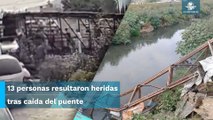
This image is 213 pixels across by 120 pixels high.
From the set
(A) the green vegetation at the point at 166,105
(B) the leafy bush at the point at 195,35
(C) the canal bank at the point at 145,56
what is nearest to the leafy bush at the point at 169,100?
(A) the green vegetation at the point at 166,105

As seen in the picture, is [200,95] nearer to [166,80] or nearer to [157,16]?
[166,80]

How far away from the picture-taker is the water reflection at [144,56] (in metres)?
2.06

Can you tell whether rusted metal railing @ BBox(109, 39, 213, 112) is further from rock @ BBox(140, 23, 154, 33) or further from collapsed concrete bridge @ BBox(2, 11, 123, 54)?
collapsed concrete bridge @ BBox(2, 11, 123, 54)

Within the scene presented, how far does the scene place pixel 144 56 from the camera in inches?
86.4

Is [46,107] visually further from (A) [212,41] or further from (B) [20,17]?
(A) [212,41]

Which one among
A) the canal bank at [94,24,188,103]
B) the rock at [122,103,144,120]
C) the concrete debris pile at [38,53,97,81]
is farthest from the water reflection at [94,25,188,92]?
the concrete debris pile at [38,53,97,81]

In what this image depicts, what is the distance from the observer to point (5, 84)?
141 centimetres

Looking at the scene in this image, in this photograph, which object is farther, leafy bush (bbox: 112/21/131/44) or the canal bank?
the canal bank

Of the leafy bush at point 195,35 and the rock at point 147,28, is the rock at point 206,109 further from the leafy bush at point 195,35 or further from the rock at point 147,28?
the rock at point 147,28

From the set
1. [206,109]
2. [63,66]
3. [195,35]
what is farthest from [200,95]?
[63,66]

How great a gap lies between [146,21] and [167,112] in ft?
1.82

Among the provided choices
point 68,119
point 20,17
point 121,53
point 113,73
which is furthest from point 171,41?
point 20,17

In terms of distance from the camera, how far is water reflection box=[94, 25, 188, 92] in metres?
2.06

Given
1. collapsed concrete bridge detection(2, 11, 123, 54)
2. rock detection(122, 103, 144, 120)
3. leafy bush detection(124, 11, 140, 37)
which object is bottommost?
rock detection(122, 103, 144, 120)
